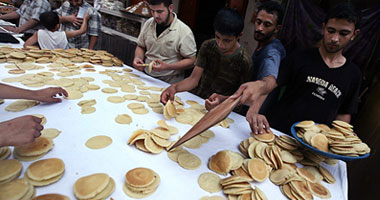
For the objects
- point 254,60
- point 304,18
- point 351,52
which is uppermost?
point 304,18

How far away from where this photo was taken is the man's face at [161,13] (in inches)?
107

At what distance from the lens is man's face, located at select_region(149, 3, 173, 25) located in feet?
8.92

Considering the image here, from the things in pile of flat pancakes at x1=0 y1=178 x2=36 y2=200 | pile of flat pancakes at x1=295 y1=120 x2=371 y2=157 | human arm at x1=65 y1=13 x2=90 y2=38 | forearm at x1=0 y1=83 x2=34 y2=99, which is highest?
human arm at x1=65 y1=13 x2=90 y2=38

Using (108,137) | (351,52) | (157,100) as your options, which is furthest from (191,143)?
(351,52)

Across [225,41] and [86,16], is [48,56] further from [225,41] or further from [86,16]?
[225,41]

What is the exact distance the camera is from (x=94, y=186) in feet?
3.24

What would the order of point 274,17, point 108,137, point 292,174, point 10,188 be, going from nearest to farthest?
point 10,188
point 292,174
point 108,137
point 274,17

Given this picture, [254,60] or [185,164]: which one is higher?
[254,60]

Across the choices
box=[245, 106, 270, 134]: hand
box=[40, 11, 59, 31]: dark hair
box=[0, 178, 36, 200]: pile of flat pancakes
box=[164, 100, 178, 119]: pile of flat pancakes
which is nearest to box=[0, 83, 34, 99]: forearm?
box=[0, 178, 36, 200]: pile of flat pancakes

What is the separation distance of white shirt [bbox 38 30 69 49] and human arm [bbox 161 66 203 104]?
114 inches

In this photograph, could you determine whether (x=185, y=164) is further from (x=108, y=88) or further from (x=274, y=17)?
(x=274, y=17)

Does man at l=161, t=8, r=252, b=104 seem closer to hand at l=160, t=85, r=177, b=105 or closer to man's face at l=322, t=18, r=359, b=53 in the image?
hand at l=160, t=85, r=177, b=105

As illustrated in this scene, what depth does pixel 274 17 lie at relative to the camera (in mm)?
2129

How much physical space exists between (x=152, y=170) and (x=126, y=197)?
22 centimetres
